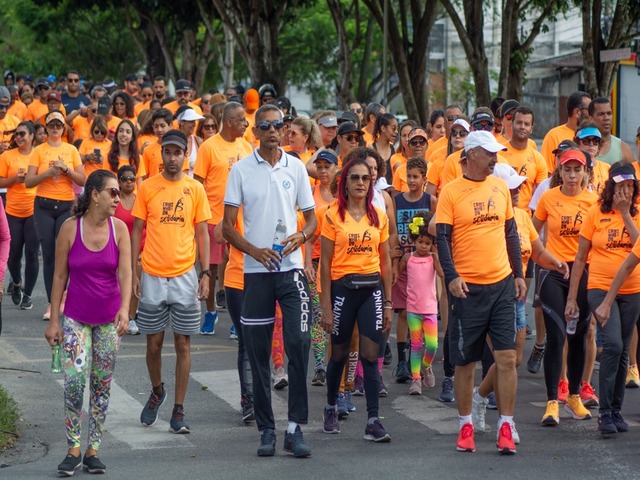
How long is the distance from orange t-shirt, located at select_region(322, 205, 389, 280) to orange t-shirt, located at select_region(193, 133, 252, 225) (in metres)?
3.69

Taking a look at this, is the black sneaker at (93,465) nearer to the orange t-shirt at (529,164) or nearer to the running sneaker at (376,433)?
the running sneaker at (376,433)

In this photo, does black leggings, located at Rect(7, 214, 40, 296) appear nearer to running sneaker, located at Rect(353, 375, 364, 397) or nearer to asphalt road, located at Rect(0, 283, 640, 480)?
asphalt road, located at Rect(0, 283, 640, 480)

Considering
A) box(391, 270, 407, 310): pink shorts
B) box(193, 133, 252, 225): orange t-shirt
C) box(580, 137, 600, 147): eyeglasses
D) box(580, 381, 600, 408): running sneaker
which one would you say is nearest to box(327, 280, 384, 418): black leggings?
box(391, 270, 407, 310): pink shorts

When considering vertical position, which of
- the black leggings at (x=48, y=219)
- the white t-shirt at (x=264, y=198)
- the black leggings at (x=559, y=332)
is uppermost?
the white t-shirt at (x=264, y=198)

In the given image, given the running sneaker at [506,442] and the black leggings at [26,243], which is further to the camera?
the black leggings at [26,243]

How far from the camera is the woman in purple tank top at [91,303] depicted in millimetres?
7949

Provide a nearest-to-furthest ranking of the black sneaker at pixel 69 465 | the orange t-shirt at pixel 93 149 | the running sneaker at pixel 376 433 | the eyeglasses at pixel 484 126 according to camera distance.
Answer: the black sneaker at pixel 69 465
the running sneaker at pixel 376 433
the eyeglasses at pixel 484 126
the orange t-shirt at pixel 93 149

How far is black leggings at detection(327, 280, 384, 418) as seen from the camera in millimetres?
8648

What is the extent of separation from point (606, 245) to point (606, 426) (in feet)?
4.15

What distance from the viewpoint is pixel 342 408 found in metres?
9.34

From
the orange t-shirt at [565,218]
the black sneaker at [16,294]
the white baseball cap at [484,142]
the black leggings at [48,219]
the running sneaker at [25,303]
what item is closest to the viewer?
the white baseball cap at [484,142]

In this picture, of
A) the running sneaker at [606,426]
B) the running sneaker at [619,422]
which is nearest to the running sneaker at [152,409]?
the running sneaker at [606,426]

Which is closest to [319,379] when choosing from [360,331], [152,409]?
[152,409]

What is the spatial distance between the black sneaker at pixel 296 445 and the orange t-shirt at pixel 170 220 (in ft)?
5.02
